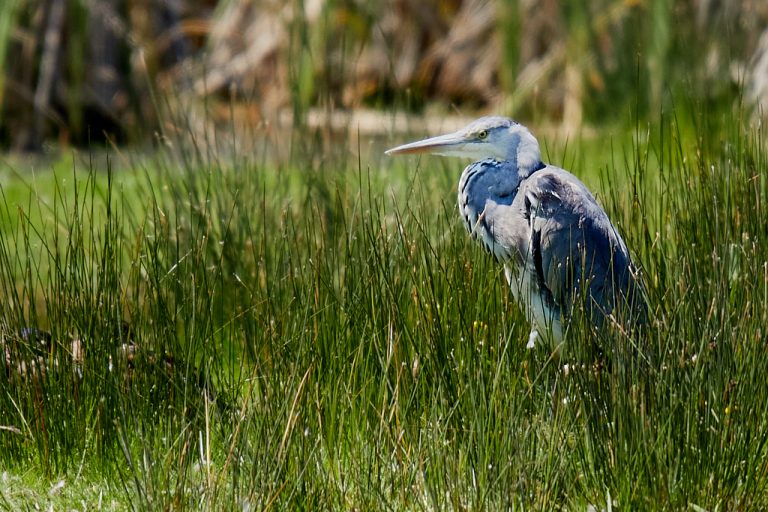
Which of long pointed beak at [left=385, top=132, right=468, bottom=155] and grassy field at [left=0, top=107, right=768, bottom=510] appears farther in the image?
Answer: long pointed beak at [left=385, top=132, right=468, bottom=155]

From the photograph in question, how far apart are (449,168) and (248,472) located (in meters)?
2.30

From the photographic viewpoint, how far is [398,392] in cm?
307

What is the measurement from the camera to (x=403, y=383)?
3.18 m

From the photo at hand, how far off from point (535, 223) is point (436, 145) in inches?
17.1

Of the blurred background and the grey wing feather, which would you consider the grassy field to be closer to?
the grey wing feather

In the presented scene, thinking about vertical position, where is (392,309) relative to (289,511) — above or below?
above

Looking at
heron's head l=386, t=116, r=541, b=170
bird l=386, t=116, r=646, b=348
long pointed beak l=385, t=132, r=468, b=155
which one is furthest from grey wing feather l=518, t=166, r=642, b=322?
long pointed beak l=385, t=132, r=468, b=155

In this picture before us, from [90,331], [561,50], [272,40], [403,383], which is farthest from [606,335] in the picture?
[272,40]

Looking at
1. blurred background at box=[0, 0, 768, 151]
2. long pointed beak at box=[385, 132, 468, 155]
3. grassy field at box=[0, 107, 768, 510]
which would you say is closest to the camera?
grassy field at box=[0, 107, 768, 510]

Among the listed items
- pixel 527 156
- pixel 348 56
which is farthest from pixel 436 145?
pixel 348 56

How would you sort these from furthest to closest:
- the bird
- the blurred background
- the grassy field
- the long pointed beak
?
the blurred background → the long pointed beak → the bird → the grassy field

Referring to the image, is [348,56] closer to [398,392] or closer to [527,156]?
[527,156]

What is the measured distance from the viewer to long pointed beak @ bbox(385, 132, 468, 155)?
12.7 feet

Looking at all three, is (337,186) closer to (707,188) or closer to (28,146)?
(707,188)
